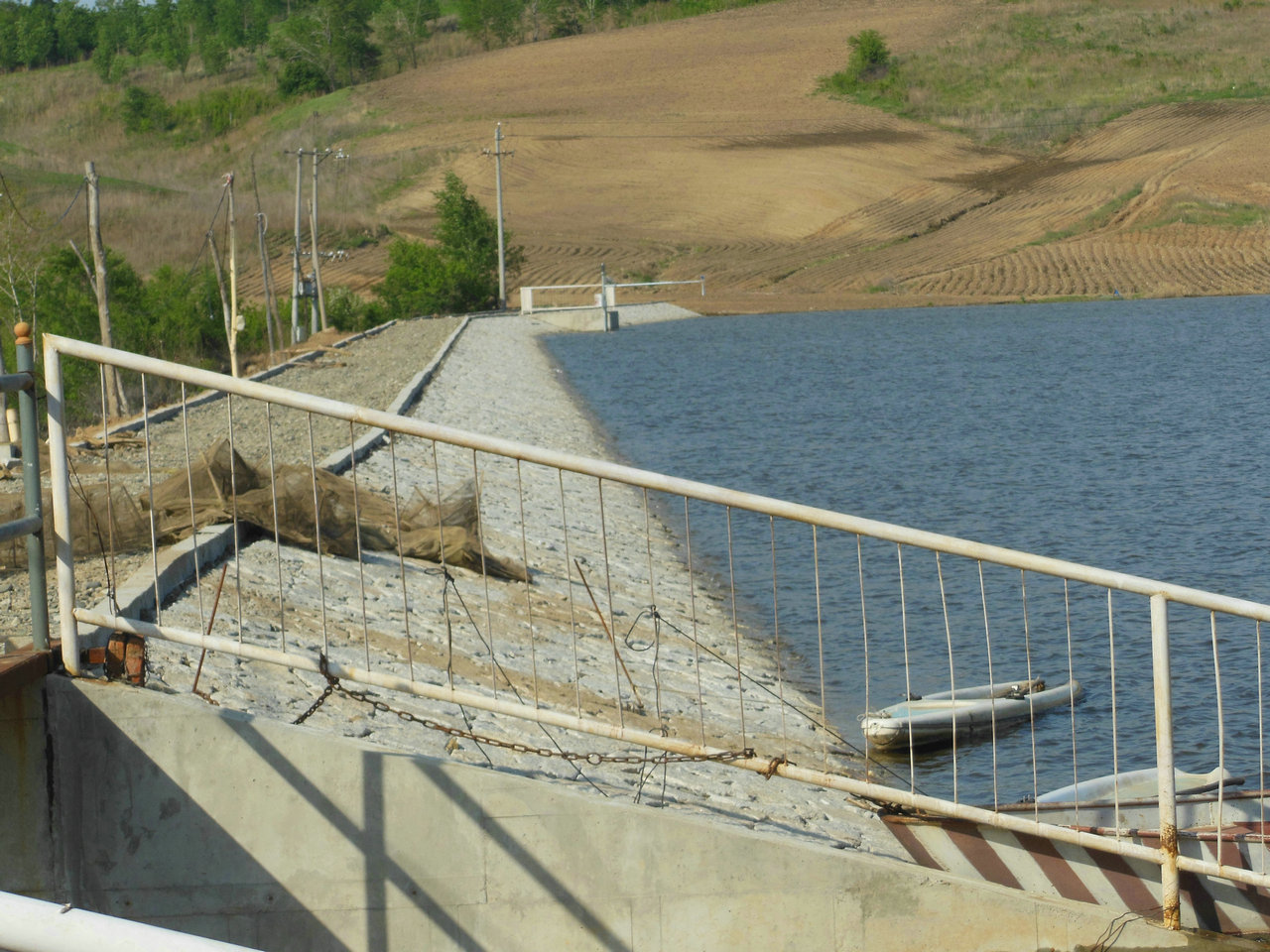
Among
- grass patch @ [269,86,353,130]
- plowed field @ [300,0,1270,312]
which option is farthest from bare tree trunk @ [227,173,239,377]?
grass patch @ [269,86,353,130]

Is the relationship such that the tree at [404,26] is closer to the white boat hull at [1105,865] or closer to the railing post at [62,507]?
the railing post at [62,507]

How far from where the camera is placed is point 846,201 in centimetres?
9094

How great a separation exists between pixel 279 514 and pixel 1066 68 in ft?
360

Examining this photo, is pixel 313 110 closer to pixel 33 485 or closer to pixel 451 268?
pixel 451 268

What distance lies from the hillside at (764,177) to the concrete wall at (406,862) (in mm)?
65887

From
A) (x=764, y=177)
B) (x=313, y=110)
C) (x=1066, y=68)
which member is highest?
(x=1066, y=68)

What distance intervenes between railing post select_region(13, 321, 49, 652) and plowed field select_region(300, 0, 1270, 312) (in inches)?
2597

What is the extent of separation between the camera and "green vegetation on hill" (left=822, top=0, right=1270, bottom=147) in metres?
103

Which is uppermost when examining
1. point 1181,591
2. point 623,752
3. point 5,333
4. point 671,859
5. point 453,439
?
point 453,439

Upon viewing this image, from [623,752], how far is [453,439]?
2.77 meters

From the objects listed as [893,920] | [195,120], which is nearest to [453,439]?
[893,920]

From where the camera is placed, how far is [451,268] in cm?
6550

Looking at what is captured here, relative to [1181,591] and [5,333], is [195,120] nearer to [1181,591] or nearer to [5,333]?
[5,333]

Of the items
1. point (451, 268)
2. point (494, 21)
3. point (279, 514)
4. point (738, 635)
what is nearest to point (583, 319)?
point (451, 268)
